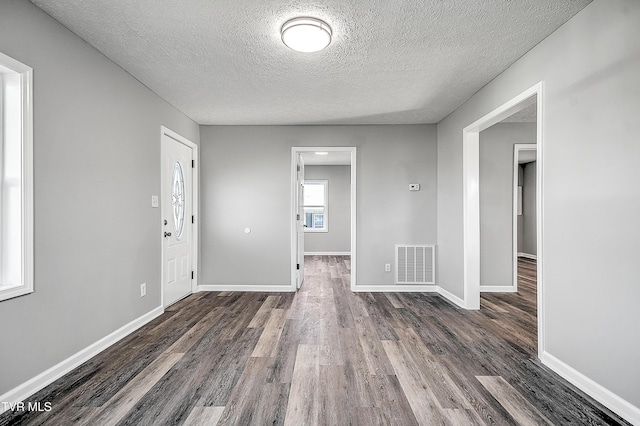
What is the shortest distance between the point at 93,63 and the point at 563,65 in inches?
140

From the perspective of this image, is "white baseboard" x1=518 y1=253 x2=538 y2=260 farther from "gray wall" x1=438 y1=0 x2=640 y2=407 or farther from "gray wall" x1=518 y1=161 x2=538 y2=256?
"gray wall" x1=438 y1=0 x2=640 y2=407

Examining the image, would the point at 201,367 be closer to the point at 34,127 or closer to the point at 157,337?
the point at 157,337

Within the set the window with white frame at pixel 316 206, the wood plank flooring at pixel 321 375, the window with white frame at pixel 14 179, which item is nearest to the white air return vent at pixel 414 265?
the wood plank flooring at pixel 321 375

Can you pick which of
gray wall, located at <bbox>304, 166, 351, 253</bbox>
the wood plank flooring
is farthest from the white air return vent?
A: gray wall, located at <bbox>304, 166, 351, 253</bbox>

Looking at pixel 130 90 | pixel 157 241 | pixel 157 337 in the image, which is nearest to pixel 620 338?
pixel 157 337

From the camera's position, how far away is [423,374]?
2236 mm

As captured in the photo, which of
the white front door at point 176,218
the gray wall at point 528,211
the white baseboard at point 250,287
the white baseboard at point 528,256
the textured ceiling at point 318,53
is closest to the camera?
the textured ceiling at point 318,53

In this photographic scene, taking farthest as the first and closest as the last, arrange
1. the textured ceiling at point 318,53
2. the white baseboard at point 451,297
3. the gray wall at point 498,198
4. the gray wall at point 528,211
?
the gray wall at point 528,211, the gray wall at point 498,198, the white baseboard at point 451,297, the textured ceiling at point 318,53

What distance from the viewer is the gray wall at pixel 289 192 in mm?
4691

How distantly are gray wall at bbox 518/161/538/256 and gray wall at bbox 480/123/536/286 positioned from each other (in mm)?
4170

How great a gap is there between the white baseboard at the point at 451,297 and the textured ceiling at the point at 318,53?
2429 millimetres

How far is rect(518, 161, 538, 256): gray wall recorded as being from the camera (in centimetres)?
797

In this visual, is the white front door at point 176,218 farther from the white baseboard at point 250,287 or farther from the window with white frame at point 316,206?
the window with white frame at point 316,206

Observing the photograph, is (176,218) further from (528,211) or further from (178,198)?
(528,211)
